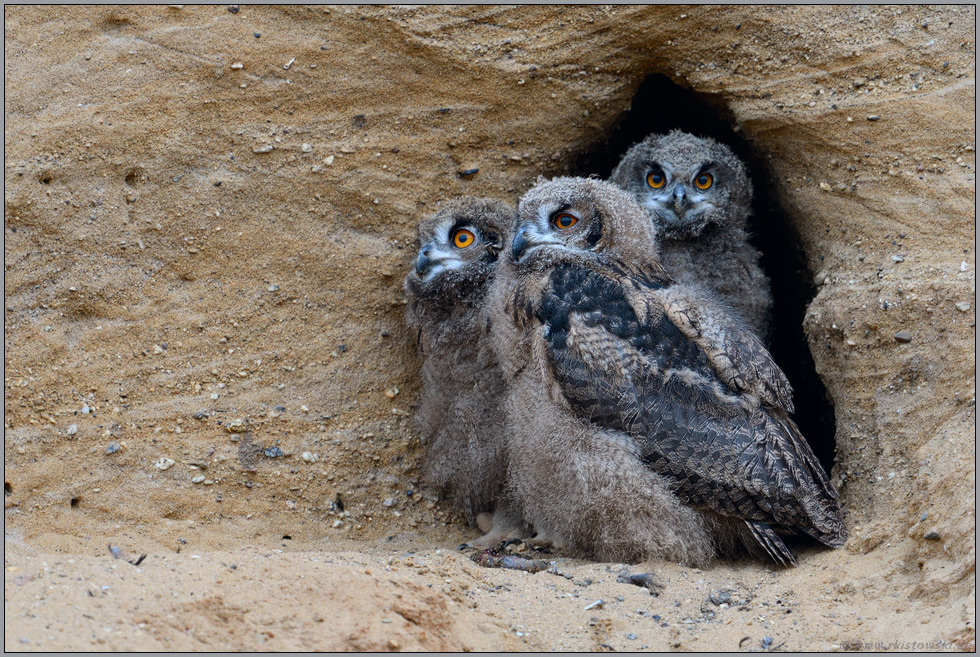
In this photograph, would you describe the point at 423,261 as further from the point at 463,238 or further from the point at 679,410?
the point at 679,410

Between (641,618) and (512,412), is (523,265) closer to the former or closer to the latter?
(512,412)

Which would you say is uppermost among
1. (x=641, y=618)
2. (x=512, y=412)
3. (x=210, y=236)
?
(x=210, y=236)

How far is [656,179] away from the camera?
18.7 feet

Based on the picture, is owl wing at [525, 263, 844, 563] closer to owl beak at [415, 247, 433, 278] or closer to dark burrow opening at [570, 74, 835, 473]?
owl beak at [415, 247, 433, 278]

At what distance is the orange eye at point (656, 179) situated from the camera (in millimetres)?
5651

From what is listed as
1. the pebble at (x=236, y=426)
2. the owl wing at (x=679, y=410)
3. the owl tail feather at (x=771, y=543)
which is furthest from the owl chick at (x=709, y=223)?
the pebble at (x=236, y=426)

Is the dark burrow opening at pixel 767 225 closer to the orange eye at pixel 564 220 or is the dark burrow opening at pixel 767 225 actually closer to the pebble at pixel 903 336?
the pebble at pixel 903 336

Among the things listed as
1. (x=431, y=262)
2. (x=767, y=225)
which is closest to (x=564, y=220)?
(x=431, y=262)

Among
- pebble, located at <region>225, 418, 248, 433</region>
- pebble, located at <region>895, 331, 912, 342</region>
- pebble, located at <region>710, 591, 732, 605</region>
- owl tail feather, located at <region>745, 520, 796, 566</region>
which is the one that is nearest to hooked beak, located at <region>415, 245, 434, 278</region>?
pebble, located at <region>225, 418, 248, 433</region>

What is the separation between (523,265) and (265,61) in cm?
189

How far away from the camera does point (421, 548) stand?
4715 mm

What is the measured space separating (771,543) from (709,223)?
2.14 metres

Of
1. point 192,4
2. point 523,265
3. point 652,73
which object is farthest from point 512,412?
point 192,4

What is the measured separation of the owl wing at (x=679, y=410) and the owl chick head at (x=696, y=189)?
115cm
